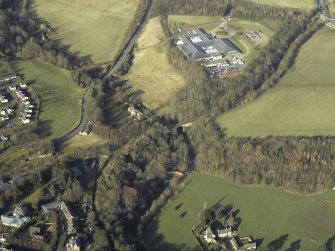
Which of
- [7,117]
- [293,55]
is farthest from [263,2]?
[7,117]

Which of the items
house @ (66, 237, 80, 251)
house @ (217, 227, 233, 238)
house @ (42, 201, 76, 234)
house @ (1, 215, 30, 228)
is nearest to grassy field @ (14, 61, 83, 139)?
house @ (42, 201, 76, 234)

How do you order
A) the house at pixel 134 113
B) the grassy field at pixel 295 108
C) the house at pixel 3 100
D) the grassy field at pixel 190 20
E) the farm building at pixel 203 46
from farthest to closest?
1. the grassy field at pixel 190 20
2. the farm building at pixel 203 46
3. the house at pixel 3 100
4. the house at pixel 134 113
5. the grassy field at pixel 295 108

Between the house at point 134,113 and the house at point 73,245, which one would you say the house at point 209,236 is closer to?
the house at point 73,245

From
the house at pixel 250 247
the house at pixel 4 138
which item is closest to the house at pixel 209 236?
the house at pixel 250 247

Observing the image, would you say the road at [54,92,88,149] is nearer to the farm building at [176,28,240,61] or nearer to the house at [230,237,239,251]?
the farm building at [176,28,240,61]

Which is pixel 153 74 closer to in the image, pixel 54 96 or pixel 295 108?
pixel 54 96

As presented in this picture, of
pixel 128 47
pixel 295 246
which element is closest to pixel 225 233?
pixel 295 246
